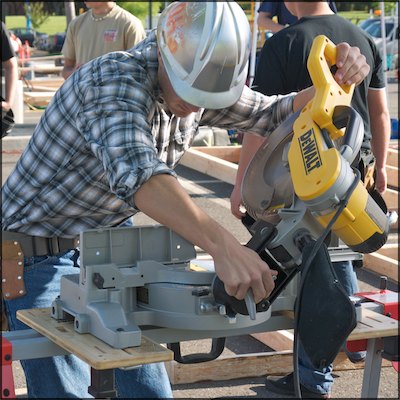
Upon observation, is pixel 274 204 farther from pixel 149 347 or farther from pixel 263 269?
pixel 149 347

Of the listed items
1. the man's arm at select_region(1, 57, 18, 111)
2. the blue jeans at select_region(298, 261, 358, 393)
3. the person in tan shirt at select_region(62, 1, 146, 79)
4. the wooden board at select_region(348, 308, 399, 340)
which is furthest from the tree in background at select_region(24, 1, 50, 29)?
the wooden board at select_region(348, 308, 399, 340)

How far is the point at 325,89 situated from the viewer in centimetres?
255

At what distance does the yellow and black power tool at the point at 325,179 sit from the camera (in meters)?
2.33

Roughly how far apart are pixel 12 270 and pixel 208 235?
0.89 m

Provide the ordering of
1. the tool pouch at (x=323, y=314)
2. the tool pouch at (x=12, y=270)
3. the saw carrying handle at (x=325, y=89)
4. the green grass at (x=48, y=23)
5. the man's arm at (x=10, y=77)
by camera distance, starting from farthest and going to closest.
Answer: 1. the green grass at (x=48, y=23)
2. the man's arm at (x=10, y=77)
3. the tool pouch at (x=12, y=270)
4. the saw carrying handle at (x=325, y=89)
5. the tool pouch at (x=323, y=314)

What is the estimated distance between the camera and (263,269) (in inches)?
94.3

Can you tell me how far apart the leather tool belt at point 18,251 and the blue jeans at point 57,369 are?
0.03m

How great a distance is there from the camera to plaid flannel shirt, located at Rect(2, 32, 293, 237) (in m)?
2.55

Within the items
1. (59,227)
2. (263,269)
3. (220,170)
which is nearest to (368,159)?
(263,269)

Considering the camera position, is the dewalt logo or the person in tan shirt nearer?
the dewalt logo

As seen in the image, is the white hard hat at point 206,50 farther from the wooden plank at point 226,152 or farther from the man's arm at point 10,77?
the wooden plank at point 226,152

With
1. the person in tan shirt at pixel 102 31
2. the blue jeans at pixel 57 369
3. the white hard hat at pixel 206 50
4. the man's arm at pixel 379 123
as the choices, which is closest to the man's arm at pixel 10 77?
the person in tan shirt at pixel 102 31

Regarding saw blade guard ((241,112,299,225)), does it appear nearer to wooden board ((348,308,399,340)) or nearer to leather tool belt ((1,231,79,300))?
wooden board ((348,308,399,340))

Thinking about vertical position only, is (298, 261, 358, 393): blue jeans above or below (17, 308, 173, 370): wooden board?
below
